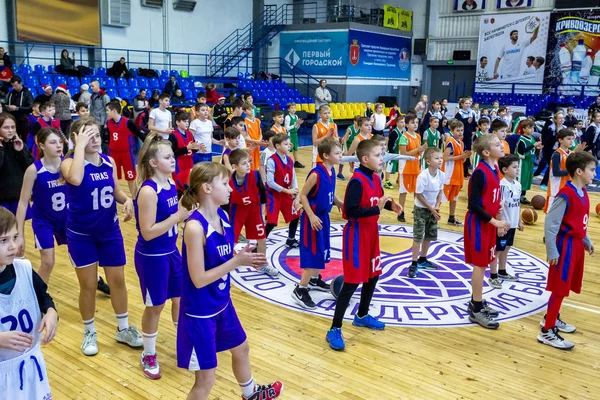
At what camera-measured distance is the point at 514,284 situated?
20.4 ft

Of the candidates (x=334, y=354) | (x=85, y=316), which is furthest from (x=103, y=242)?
(x=334, y=354)

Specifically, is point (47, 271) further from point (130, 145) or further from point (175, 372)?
point (130, 145)

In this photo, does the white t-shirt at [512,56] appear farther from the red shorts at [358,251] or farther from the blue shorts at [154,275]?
the blue shorts at [154,275]

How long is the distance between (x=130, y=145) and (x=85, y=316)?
5.20 metres

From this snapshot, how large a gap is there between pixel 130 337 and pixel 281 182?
273cm

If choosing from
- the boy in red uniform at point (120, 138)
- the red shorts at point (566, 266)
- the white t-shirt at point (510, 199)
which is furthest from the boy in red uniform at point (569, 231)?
the boy in red uniform at point (120, 138)

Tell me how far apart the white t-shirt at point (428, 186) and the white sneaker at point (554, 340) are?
196cm

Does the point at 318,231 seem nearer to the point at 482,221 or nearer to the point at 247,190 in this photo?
the point at 247,190

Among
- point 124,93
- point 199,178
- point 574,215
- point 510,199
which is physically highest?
point 124,93

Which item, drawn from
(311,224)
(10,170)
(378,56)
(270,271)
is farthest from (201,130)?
(378,56)

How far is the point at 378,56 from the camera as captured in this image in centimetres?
2545

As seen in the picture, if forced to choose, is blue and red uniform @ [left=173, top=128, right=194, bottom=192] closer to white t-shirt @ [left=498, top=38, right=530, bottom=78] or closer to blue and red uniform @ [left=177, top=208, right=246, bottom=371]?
blue and red uniform @ [left=177, top=208, right=246, bottom=371]

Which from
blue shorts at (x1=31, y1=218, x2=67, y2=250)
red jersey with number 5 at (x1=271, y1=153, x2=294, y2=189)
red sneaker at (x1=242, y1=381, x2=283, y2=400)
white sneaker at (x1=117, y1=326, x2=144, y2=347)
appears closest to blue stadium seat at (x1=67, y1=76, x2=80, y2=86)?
red jersey with number 5 at (x1=271, y1=153, x2=294, y2=189)

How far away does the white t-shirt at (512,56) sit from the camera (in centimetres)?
2411
